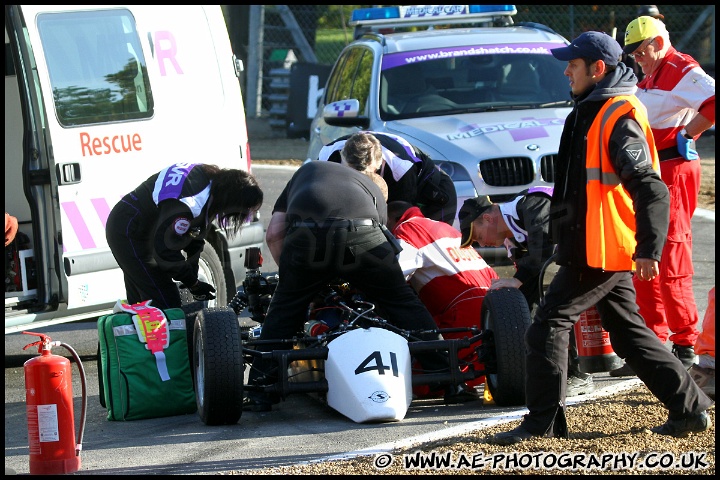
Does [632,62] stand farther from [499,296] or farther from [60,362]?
[60,362]

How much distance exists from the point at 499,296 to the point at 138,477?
2159mm

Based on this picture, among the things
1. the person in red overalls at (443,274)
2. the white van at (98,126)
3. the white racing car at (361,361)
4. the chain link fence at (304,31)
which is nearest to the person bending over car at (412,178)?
the person in red overalls at (443,274)

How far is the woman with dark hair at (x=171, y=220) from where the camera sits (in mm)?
6906

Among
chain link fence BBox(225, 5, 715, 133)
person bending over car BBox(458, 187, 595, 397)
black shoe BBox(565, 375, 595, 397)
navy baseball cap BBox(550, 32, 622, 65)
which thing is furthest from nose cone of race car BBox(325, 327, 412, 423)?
chain link fence BBox(225, 5, 715, 133)

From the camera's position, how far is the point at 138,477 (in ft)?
16.9

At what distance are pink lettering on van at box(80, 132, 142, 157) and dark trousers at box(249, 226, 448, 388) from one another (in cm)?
206

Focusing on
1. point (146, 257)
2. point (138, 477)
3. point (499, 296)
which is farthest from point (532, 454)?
point (146, 257)

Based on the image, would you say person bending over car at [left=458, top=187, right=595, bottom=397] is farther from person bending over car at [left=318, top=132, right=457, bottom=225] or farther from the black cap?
person bending over car at [left=318, top=132, right=457, bottom=225]

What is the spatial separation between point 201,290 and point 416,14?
5.63 metres

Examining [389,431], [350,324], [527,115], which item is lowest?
[389,431]

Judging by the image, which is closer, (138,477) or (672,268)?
(138,477)

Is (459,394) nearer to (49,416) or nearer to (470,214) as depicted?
(470,214)

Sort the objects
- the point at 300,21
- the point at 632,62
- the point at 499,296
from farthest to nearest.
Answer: the point at 300,21
the point at 632,62
the point at 499,296

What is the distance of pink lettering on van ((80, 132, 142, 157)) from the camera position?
302 inches
